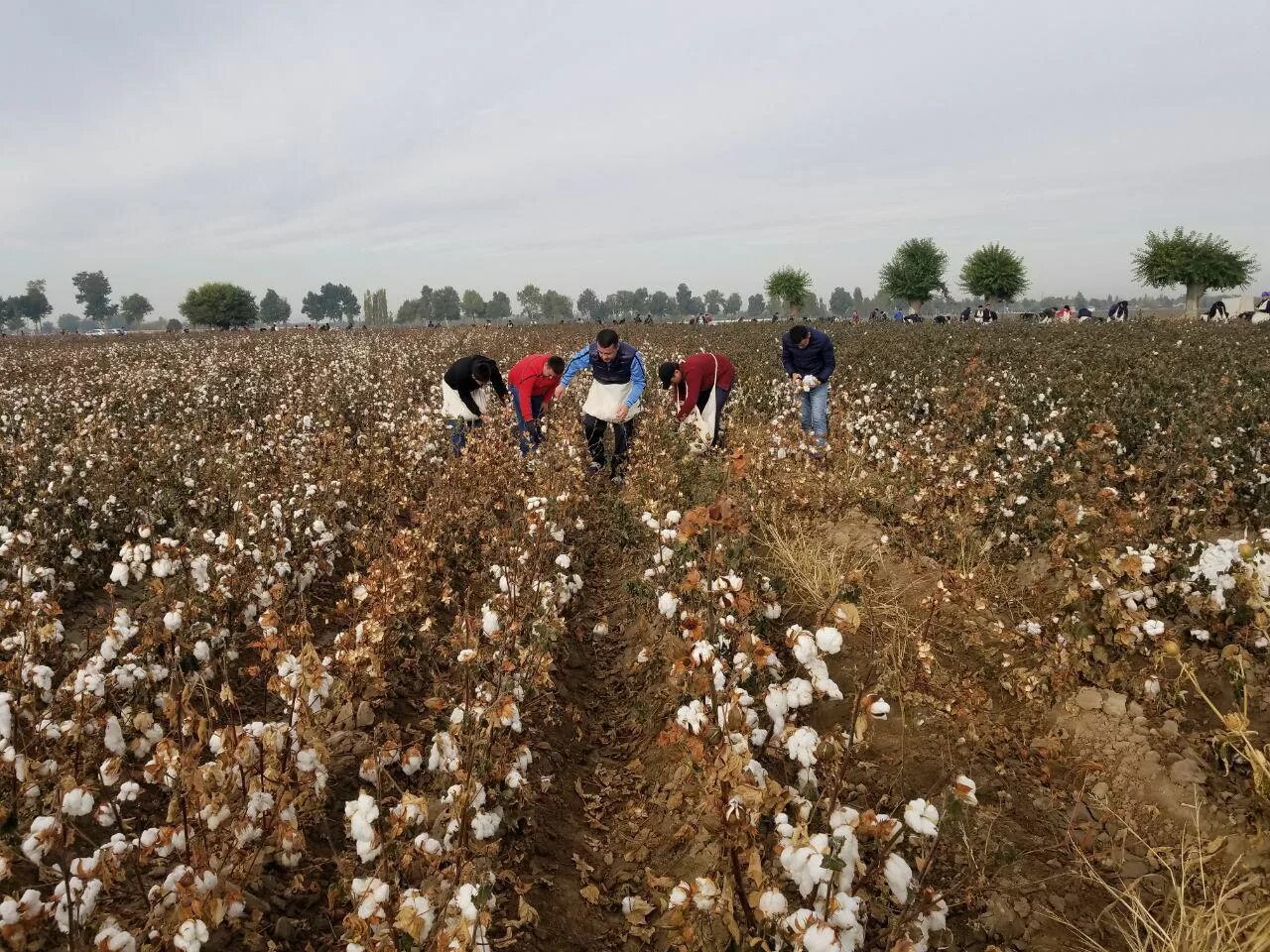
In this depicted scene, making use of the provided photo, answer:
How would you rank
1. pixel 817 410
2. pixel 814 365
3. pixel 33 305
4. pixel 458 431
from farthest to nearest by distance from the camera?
pixel 33 305 < pixel 817 410 < pixel 814 365 < pixel 458 431

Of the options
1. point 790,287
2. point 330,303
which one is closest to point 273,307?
point 330,303

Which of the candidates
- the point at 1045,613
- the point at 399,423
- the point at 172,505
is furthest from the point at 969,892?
the point at 399,423

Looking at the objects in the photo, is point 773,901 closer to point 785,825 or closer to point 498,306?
point 785,825

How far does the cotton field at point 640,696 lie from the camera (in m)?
2.38

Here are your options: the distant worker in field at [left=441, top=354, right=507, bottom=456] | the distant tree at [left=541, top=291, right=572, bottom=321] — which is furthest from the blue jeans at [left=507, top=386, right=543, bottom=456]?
the distant tree at [left=541, top=291, right=572, bottom=321]

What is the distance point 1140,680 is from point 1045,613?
0.91 m

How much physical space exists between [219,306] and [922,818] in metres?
85.8

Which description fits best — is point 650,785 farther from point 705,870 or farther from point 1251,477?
point 1251,477

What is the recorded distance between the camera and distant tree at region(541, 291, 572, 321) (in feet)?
518

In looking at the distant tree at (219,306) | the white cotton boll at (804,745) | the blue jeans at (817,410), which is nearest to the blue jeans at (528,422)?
the blue jeans at (817,410)

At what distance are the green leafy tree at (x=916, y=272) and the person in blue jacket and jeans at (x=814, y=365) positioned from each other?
6408 centimetres

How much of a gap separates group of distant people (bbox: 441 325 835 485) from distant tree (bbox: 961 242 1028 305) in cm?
6312

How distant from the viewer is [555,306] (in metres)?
157

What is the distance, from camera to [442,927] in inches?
82.7
